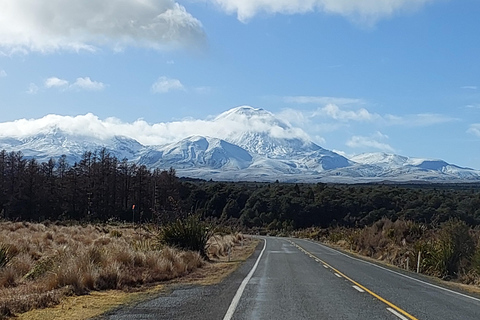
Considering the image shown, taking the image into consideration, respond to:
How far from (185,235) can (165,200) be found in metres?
44.2

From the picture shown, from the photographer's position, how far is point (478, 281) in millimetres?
21953

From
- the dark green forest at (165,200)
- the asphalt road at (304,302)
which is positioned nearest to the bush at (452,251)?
the asphalt road at (304,302)

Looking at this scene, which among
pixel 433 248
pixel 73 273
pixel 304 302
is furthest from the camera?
pixel 433 248

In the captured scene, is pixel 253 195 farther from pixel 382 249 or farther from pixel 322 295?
pixel 322 295

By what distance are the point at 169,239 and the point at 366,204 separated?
2755 inches

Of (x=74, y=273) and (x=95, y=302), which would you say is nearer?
A: (x=95, y=302)

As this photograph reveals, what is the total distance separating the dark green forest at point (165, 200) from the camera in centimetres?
6216

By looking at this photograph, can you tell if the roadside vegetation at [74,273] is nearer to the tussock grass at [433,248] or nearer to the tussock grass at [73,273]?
the tussock grass at [73,273]

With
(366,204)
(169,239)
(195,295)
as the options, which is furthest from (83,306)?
(366,204)

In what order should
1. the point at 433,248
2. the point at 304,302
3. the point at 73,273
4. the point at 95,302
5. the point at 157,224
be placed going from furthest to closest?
the point at 157,224, the point at 433,248, the point at 73,273, the point at 304,302, the point at 95,302

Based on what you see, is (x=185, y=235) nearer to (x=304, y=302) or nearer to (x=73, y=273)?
(x=73, y=273)

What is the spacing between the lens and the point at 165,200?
222ft

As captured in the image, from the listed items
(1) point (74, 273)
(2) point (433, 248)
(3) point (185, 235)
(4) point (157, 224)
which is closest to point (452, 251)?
(2) point (433, 248)

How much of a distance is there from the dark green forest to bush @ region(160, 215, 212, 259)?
51.1 ft
